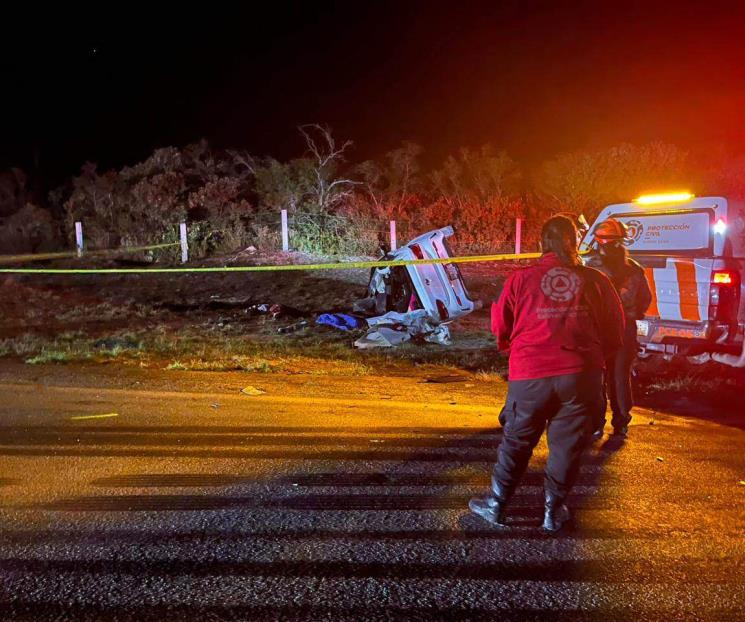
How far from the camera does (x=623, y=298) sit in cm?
552

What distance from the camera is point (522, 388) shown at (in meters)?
3.68

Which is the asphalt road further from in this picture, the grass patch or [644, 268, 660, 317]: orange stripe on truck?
the grass patch

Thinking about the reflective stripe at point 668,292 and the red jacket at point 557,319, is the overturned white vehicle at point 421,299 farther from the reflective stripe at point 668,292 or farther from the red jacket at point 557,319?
the red jacket at point 557,319

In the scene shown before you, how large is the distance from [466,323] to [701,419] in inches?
236

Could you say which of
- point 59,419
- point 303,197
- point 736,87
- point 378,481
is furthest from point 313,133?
point 736,87

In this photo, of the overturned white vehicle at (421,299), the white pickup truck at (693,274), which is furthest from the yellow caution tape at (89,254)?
the white pickup truck at (693,274)

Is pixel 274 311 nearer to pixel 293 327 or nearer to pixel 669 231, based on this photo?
pixel 293 327

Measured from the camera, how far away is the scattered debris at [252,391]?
7.29m

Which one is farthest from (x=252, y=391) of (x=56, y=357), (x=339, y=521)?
(x=339, y=521)

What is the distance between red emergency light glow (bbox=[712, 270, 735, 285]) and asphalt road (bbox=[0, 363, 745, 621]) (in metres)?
1.47

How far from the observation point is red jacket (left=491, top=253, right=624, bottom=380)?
141 inches

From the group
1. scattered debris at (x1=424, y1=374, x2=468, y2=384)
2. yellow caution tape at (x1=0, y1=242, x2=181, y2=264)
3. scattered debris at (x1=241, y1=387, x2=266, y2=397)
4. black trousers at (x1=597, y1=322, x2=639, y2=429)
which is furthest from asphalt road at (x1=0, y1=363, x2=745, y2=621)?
yellow caution tape at (x1=0, y1=242, x2=181, y2=264)

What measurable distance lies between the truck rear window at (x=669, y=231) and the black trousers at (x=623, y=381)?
2.16 metres

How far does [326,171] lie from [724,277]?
19.5m
